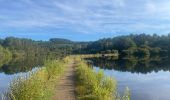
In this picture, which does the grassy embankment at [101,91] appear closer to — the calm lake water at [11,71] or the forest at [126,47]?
the calm lake water at [11,71]

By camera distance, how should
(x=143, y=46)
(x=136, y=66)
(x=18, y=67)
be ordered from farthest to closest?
1. (x=143, y=46)
2. (x=18, y=67)
3. (x=136, y=66)

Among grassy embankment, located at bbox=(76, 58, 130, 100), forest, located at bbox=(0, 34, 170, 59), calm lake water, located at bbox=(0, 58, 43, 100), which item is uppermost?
forest, located at bbox=(0, 34, 170, 59)

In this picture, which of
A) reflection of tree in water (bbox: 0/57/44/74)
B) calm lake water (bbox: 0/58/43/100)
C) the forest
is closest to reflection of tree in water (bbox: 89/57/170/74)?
reflection of tree in water (bbox: 0/57/44/74)

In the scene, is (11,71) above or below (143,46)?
below

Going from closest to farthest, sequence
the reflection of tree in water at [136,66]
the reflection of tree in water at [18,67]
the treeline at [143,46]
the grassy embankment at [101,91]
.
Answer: the grassy embankment at [101,91] < the reflection of tree in water at [136,66] < the reflection of tree in water at [18,67] < the treeline at [143,46]

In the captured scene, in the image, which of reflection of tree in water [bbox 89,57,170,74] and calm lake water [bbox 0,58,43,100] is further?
reflection of tree in water [bbox 89,57,170,74]

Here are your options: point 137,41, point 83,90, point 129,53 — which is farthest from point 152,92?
A: point 137,41

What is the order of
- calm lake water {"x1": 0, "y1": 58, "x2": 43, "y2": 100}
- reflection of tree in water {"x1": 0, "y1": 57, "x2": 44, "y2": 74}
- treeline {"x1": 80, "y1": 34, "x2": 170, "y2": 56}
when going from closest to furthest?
1. calm lake water {"x1": 0, "y1": 58, "x2": 43, "y2": 100}
2. reflection of tree in water {"x1": 0, "y1": 57, "x2": 44, "y2": 74}
3. treeline {"x1": 80, "y1": 34, "x2": 170, "y2": 56}

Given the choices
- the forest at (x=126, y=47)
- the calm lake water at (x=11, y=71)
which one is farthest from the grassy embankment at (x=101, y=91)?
the forest at (x=126, y=47)

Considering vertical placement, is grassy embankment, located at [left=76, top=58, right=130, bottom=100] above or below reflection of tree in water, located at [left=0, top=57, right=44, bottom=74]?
above

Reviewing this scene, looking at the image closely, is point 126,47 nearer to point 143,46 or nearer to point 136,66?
point 143,46

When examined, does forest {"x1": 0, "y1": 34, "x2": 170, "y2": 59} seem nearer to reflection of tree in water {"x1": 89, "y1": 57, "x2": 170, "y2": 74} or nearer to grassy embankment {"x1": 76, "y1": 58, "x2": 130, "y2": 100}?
reflection of tree in water {"x1": 89, "y1": 57, "x2": 170, "y2": 74}

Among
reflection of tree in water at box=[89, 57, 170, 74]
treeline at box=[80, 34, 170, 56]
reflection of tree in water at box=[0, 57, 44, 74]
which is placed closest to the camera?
reflection of tree in water at box=[89, 57, 170, 74]

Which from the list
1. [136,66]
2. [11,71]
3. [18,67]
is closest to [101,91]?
[11,71]
